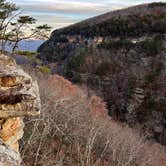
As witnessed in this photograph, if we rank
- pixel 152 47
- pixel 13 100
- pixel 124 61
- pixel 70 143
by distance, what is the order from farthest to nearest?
pixel 124 61 < pixel 152 47 < pixel 70 143 < pixel 13 100

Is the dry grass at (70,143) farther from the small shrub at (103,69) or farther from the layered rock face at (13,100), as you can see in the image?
the small shrub at (103,69)

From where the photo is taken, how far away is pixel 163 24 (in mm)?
98625

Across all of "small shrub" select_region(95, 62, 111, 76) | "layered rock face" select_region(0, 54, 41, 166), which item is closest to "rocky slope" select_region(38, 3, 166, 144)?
"small shrub" select_region(95, 62, 111, 76)

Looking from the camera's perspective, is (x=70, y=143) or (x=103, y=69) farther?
(x=103, y=69)

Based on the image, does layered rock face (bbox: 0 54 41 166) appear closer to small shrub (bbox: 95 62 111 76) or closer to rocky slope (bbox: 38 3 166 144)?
rocky slope (bbox: 38 3 166 144)

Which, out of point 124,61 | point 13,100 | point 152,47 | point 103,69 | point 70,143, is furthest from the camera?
point 124,61

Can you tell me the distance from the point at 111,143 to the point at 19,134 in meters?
20.8

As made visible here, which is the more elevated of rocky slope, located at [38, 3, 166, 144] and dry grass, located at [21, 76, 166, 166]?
dry grass, located at [21, 76, 166, 166]

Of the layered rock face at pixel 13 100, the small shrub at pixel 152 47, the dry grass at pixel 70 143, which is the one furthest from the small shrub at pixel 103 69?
the layered rock face at pixel 13 100

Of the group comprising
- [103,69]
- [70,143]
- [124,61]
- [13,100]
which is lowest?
Answer: [103,69]

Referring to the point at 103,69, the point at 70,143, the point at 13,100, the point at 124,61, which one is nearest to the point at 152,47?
the point at 124,61

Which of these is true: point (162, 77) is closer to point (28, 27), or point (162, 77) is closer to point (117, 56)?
point (117, 56)

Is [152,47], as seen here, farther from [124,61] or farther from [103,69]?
[103,69]

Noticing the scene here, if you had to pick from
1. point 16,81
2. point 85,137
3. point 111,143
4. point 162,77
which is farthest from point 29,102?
point 162,77
